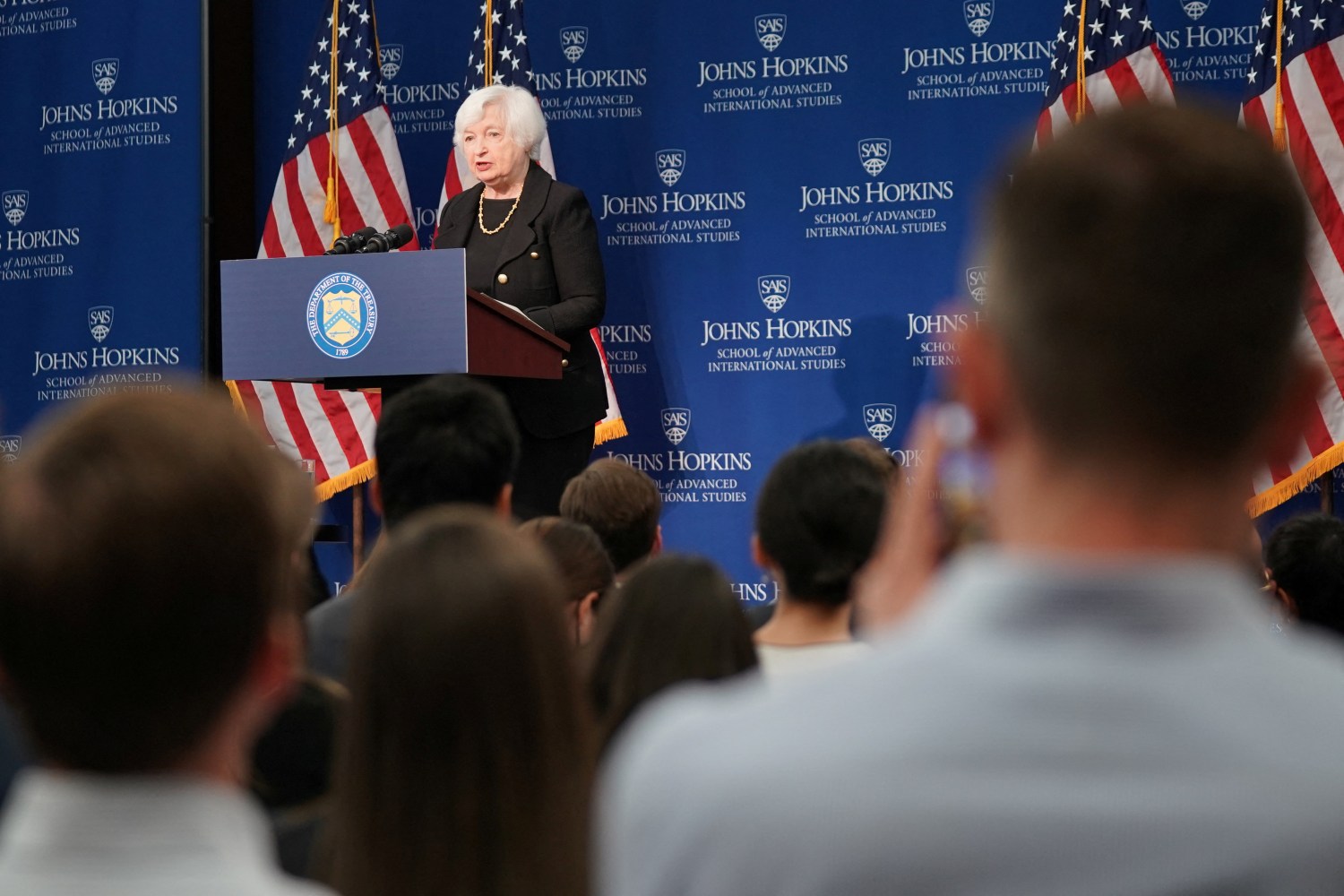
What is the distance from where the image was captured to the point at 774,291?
6.57m

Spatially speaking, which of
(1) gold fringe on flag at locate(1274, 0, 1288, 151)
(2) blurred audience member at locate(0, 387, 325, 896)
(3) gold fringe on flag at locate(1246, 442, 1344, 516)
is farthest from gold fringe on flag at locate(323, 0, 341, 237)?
(2) blurred audience member at locate(0, 387, 325, 896)

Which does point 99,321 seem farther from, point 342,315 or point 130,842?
point 130,842

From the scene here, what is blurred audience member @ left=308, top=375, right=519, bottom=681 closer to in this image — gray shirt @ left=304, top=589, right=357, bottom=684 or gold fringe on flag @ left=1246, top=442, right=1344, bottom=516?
gray shirt @ left=304, top=589, right=357, bottom=684

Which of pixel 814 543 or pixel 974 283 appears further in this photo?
pixel 974 283

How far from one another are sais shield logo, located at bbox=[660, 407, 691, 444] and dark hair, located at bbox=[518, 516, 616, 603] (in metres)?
3.85

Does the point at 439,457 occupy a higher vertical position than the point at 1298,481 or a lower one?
higher

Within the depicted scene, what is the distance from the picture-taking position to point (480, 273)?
17.1ft

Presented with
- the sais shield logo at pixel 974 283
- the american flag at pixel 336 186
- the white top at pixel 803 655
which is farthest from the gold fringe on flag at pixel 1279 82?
Result: the white top at pixel 803 655

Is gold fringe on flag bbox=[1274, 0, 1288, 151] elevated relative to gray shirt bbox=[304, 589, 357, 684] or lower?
elevated

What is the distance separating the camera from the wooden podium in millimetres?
4113

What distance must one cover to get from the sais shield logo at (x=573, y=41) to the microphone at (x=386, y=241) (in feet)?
7.80

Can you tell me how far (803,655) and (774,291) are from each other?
14.7 feet

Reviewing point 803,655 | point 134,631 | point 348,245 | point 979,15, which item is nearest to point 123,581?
point 134,631

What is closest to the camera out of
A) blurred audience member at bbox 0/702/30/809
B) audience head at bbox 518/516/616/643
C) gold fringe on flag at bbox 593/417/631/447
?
blurred audience member at bbox 0/702/30/809
